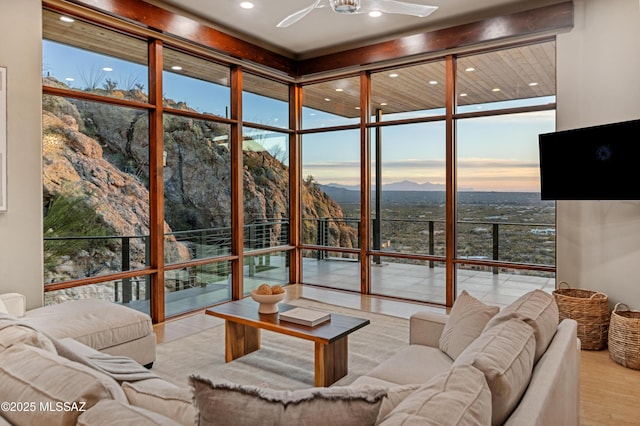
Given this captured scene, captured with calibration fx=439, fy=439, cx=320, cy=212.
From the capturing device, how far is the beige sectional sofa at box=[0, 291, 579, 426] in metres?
1.04

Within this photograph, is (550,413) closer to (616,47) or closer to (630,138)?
(630,138)

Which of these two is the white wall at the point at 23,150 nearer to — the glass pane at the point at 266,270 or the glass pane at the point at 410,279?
the glass pane at the point at 266,270

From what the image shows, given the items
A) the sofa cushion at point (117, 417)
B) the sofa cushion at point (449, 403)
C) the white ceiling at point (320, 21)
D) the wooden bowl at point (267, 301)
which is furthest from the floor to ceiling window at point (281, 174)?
the sofa cushion at point (449, 403)

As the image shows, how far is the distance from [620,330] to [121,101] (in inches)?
192

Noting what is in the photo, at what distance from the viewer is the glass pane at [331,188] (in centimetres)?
613

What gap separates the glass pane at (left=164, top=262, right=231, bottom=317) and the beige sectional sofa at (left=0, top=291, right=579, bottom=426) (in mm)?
3090

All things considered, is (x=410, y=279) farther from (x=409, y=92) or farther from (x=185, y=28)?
(x=185, y=28)

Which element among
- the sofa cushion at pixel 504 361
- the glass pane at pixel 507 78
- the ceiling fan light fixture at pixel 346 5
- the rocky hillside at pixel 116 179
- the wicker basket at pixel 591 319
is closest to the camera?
the sofa cushion at pixel 504 361

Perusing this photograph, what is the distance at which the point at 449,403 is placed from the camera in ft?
3.63

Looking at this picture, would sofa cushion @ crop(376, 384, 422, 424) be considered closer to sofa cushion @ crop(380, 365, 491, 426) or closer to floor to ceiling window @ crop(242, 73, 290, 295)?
sofa cushion @ crop(380, 365, 491, 426)

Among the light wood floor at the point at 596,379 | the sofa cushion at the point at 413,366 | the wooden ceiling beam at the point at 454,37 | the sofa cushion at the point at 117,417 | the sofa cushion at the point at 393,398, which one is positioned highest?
Result: the wooden ceiling beam at the point at 454,37

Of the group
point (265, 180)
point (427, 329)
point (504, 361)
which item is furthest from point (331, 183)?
point (504, 361)

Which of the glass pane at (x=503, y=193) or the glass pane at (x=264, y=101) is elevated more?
the glass pane at (x=264, y=101)

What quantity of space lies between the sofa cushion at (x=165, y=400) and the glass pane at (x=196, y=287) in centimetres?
370
